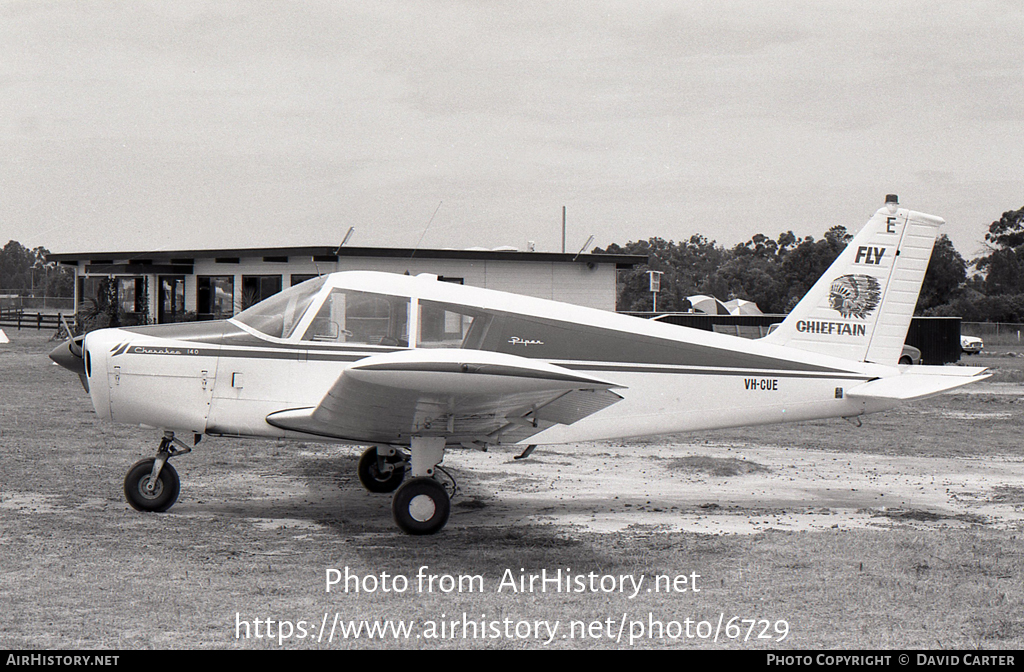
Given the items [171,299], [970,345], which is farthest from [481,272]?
[970,345]

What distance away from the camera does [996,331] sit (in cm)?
5100

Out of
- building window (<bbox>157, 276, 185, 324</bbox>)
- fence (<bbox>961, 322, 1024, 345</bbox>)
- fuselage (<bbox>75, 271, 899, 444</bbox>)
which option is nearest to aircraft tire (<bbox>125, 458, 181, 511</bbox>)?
fuselage (<bbox>75, 271, 899, 444</bbox>)

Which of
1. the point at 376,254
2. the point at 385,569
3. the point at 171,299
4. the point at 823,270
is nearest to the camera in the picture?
the point at 385,569

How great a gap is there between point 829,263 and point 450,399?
65994 millimetres

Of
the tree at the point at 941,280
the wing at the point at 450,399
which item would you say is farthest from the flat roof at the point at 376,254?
the tree at the point at 941,280

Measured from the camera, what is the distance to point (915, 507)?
29.6 ft

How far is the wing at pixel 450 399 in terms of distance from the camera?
241 inches

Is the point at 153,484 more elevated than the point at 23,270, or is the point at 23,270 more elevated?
the point at 23,270

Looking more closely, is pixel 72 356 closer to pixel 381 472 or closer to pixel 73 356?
pixel 73 356

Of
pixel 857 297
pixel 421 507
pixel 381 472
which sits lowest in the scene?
pixel 381 472

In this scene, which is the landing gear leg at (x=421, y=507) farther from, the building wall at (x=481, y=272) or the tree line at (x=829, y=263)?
the tree line at (x=829, y=263)

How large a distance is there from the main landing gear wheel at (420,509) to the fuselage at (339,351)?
63 cm

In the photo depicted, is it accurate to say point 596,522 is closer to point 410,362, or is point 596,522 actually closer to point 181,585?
point 410,362
